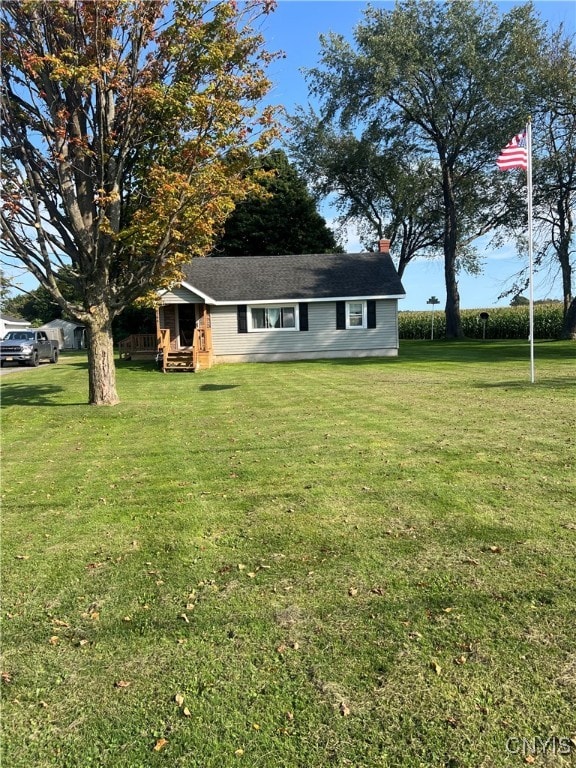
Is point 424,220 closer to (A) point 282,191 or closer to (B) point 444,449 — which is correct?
(A) point 282,191

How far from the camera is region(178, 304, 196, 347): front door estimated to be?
2369 cm

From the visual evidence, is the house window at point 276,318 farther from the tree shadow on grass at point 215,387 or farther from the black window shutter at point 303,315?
the tree shadow on grass at point 215,387

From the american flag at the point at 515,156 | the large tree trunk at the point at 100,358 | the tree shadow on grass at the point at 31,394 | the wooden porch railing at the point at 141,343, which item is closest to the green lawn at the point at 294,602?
the large tree trunk at the point at 100,358

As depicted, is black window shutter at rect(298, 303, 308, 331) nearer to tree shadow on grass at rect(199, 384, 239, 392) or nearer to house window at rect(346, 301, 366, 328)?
house window at rect(346, 301, 366, 328)

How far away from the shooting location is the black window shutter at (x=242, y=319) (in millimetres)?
22938

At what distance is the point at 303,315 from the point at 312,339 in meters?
1.11

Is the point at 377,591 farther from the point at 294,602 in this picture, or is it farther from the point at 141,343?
the point at 141,343

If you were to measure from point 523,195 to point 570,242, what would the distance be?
11.7 feet

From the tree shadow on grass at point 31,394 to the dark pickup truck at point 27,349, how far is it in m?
10.4

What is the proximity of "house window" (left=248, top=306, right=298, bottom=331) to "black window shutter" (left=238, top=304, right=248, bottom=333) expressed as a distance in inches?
16.2

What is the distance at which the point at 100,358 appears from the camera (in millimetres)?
11031

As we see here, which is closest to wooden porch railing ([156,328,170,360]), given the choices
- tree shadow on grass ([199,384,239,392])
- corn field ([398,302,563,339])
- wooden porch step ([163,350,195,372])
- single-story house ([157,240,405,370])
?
wooden porch step ([163,350,195,372])

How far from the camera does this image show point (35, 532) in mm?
4652

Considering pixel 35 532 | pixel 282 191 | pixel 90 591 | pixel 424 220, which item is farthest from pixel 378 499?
pixel 424 220
